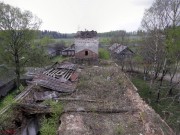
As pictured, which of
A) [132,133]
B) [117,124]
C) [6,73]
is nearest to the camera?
[132,133]

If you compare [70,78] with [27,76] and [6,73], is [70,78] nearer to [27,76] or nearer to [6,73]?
[6,73]

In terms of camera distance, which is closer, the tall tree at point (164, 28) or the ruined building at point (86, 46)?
the tall tree at point (164, 28)

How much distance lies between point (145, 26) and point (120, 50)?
653 inches

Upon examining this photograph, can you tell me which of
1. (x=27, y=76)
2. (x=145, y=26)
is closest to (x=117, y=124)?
(x=145, y=26)

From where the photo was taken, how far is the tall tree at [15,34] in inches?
792

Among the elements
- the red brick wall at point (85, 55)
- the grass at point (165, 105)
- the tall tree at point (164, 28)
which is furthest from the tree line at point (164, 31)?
the red brick wall at point (85, 55)

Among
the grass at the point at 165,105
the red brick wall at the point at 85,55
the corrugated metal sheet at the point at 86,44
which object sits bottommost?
the grass at the point at 165,105

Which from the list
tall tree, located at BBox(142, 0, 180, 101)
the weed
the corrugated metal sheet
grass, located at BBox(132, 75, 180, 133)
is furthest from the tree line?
the weed

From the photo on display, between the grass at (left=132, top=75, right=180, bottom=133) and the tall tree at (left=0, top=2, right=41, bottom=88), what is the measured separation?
39.4ft

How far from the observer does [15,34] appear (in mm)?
20750

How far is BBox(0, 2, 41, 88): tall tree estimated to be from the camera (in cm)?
2011

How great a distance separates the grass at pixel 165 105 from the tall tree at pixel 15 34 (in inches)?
473

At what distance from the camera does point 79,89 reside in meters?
12.0

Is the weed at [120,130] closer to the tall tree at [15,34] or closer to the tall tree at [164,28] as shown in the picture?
the tall tree at [164,28]
